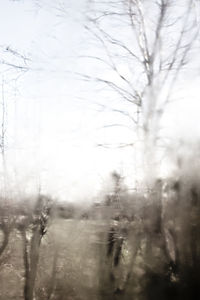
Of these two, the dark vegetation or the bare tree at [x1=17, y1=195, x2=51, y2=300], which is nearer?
the dark vegetation

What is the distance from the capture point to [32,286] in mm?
8781

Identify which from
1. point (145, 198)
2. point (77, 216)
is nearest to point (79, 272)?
point (77, 216)

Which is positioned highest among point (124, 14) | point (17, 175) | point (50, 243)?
point (124, 14)

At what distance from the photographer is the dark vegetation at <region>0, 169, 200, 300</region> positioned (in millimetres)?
6102

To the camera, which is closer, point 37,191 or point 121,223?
point 121,223

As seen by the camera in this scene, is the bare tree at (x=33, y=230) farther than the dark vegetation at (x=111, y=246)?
Yes

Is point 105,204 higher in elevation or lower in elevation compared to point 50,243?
higher

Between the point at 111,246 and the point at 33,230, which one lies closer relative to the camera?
the point at 111,246

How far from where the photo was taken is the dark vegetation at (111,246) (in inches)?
240

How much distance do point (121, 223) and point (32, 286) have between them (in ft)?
12.0

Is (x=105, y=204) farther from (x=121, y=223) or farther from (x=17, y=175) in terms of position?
(x=17, y=175)

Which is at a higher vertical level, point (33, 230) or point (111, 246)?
point (33, 230)

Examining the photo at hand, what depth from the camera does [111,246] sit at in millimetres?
8492

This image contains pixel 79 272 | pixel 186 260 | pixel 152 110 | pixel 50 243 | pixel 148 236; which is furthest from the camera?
pixel 50 243
